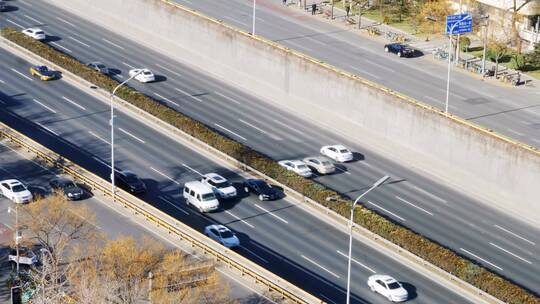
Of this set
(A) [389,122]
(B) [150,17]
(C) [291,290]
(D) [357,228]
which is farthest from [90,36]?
(C) [291,290]

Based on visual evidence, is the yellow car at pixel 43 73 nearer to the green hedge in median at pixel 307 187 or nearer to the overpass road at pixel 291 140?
the overpass road at pixel 291 140

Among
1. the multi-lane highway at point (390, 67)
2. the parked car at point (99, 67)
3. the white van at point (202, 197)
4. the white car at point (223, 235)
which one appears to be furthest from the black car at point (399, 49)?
the white car at point (223, 235)

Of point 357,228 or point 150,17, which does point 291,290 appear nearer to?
point 357,228

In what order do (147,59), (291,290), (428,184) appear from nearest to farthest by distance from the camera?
1. (291,290)
2. (428,184)
3. (147,59)

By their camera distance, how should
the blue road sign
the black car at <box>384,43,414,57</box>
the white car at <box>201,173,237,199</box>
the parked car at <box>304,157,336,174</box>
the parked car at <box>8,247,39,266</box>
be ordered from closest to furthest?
the parked car at <box>8,247,39,266</box> → the white car at <box>201,173,237,199</box> → the parked car at <box>304,157,336,174</box> → the blue road sign → the black car at <box>384,43,414,57</box>

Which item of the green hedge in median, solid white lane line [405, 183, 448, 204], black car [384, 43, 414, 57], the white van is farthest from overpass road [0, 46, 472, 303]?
black car [384, 43, 414, 57]

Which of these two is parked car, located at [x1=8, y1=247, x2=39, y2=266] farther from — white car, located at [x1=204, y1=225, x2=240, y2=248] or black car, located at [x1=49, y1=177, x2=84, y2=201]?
white car, located at [x1=204, y1=225, x2=240, y2=248]
